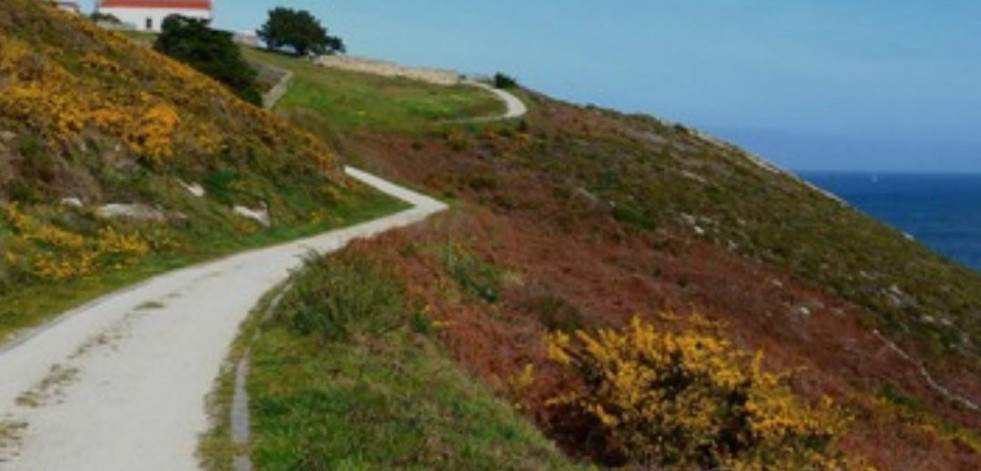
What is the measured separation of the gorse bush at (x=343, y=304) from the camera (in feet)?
52.6

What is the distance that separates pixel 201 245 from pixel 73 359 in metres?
12.0

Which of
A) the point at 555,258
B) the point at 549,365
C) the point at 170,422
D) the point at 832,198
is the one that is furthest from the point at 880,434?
the point at 832,198

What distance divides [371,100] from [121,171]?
46.2m

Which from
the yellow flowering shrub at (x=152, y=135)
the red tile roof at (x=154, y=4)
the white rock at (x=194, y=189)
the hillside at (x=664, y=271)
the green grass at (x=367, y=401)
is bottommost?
the hillside at (x=664, y=271)

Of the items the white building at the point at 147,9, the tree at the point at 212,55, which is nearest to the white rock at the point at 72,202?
the tree at the point at 212,55

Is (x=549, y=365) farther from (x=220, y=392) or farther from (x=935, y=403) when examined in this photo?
(x=935, y=403)

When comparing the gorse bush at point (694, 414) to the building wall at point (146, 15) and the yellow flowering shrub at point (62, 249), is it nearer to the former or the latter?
the yellow flowering shrub at point (62, 249)

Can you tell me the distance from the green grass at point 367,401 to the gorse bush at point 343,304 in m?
0.02

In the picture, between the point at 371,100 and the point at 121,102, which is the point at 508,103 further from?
the point at 121,102

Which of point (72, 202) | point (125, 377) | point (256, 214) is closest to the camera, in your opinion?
point (125, 377)

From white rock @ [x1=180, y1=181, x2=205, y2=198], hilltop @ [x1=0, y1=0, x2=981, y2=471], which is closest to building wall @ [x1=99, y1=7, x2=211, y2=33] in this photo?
hilltop @ [x1=0, y1=0, x2=981, y2=471]

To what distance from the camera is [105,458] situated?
10.6 meters

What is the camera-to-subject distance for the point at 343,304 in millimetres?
16391

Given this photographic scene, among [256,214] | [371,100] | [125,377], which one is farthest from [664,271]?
[371,100]
